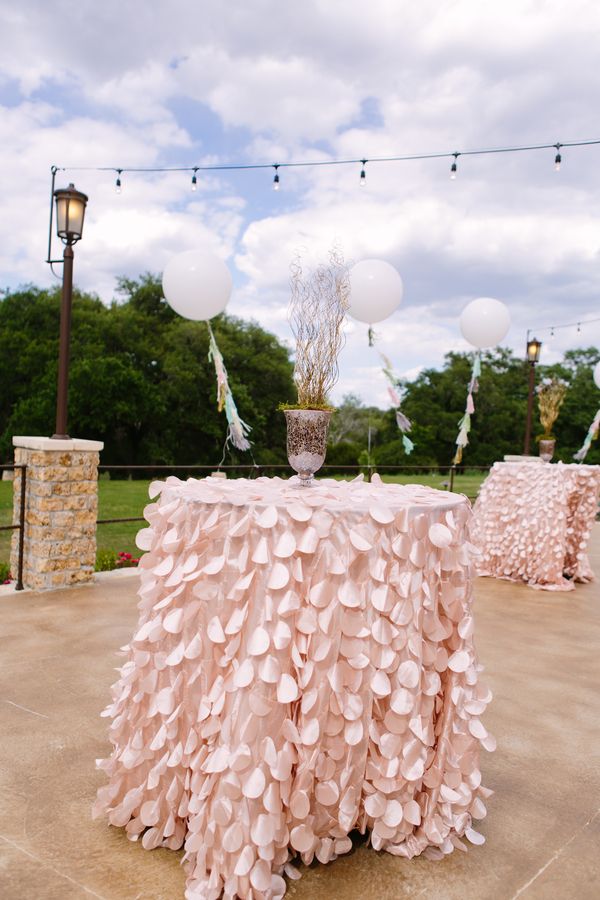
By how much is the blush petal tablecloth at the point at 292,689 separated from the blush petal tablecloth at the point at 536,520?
12.5 feet

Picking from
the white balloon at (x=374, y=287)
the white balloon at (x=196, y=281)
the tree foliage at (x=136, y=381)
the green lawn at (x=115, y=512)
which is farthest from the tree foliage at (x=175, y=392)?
the white balloon at (x=196, y=281)

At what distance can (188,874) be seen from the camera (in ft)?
5.02

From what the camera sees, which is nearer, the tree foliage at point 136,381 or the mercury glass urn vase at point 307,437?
the mercury glass urn vase at point 307,437

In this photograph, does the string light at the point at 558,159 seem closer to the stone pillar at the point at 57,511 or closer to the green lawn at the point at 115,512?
the stone pillar at the point at 57,511

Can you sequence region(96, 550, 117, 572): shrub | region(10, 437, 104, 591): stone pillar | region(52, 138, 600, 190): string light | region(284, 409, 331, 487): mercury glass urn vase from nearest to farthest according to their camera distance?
region(284, 409, 331, 487): mercury glass urn vase < region(10, 437, 104, 591): stone pillar < region(52, 138, 600, 190): string light < region(96, 550, 117, 572): shrub

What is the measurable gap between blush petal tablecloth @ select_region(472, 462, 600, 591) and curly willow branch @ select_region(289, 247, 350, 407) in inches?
149

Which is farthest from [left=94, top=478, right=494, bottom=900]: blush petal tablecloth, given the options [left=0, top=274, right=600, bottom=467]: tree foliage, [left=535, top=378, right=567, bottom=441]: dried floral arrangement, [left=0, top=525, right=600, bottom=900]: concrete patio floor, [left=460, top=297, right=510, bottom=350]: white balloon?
[left=0, top=274, right=600, bottom=467]: tree foliage

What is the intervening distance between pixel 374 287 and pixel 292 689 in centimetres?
250

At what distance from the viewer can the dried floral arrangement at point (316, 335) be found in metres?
1.99

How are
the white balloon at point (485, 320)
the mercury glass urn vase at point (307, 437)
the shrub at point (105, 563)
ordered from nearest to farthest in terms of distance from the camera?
1. the mercury glass urn vase at point (307, 437)
2. the white balloon at point (485, 320)
3. the shrub at point (105, 563)

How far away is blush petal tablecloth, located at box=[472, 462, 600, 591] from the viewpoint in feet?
17.2

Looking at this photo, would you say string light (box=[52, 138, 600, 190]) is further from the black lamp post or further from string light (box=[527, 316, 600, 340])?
string light (box=[527, 316, 600, 340])

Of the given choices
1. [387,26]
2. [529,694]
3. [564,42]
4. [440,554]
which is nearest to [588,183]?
[564,42]

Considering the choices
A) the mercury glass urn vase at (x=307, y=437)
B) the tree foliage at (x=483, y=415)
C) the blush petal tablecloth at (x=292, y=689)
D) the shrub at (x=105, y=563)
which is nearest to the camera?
the blush petal tablecloth at (x=292, y=689)
